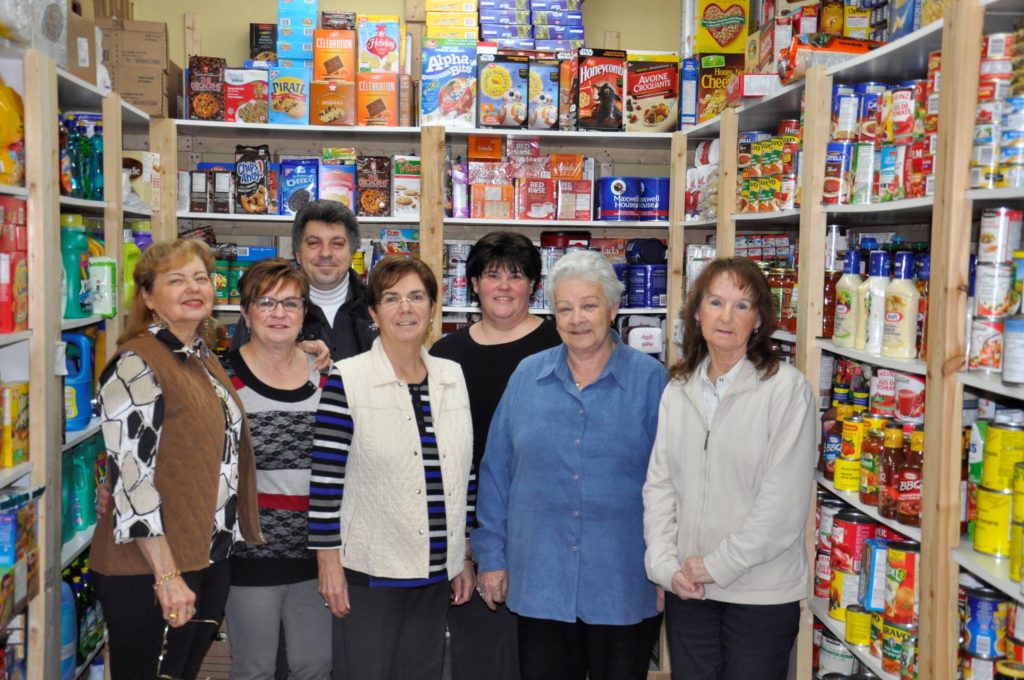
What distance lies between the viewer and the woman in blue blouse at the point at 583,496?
8.06 ft

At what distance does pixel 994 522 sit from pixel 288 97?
3.80 meters

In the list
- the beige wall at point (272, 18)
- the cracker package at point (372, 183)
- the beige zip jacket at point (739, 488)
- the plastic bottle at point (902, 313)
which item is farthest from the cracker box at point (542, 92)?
the beige zip jacket at point (739, 488)

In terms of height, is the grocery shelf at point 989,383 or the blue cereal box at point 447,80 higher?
the blue cereal box at point 447,80

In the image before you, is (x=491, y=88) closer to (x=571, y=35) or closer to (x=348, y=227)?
(x=571, y=35)

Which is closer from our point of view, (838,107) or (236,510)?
(236,510)

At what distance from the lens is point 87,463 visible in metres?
3.43

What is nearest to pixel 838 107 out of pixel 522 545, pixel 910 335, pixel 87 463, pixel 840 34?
pixel 840 34

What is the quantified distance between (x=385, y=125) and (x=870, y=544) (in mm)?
3170

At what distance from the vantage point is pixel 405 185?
4.79 m

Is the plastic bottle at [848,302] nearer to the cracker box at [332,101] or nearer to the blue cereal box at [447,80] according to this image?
the blue cereal box at [447,80]

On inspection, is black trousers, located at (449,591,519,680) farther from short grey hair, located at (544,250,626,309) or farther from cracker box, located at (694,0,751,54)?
cracker box, located at (694,0,751,54)

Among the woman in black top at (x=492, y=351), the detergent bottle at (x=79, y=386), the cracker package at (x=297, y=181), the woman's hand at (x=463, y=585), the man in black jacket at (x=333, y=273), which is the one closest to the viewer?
the woman's hand at (x=463, y=585)

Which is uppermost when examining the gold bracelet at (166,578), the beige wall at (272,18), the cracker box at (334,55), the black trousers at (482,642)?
the beige wall at (272,18)

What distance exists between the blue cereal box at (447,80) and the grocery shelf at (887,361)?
101 inches
